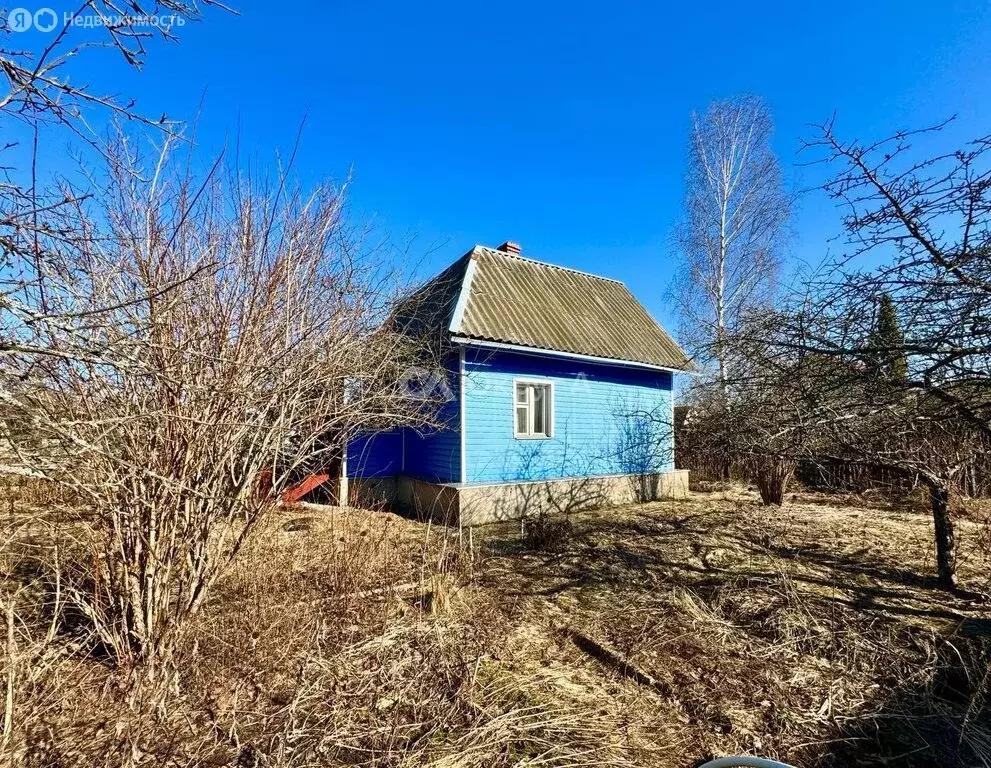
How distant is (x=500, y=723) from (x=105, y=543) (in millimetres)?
2606

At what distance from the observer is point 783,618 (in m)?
4.15

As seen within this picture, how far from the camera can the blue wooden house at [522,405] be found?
9.02 meters

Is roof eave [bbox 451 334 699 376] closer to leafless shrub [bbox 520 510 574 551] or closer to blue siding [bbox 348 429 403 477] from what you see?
blue siding [bbox 348 429 403 477]

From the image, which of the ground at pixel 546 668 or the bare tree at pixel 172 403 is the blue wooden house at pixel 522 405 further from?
the bare tree at pixel 172 403

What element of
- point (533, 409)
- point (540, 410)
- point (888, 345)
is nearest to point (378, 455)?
point (533, 409)

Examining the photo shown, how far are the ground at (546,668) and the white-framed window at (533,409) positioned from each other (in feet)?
13.8

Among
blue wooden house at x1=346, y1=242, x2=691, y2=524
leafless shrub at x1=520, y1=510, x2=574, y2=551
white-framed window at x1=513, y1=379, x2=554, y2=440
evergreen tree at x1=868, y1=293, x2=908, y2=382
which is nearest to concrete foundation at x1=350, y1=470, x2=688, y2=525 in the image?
blue wooden house at x1=346, y1=242, x2=691, y2=524

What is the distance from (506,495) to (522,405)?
6.28 ft

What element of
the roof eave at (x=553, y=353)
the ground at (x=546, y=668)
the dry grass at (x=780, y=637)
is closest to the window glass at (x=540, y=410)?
the roof eave at (x=553, y=353)

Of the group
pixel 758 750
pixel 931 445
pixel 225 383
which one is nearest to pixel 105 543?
pixel 225 383

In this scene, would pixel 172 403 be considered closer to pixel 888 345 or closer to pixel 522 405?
pixel 888 345

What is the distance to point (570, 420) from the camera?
10398 millimetres

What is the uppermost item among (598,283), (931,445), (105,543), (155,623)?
(598,283)

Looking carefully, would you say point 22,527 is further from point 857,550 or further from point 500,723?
point 857,550
